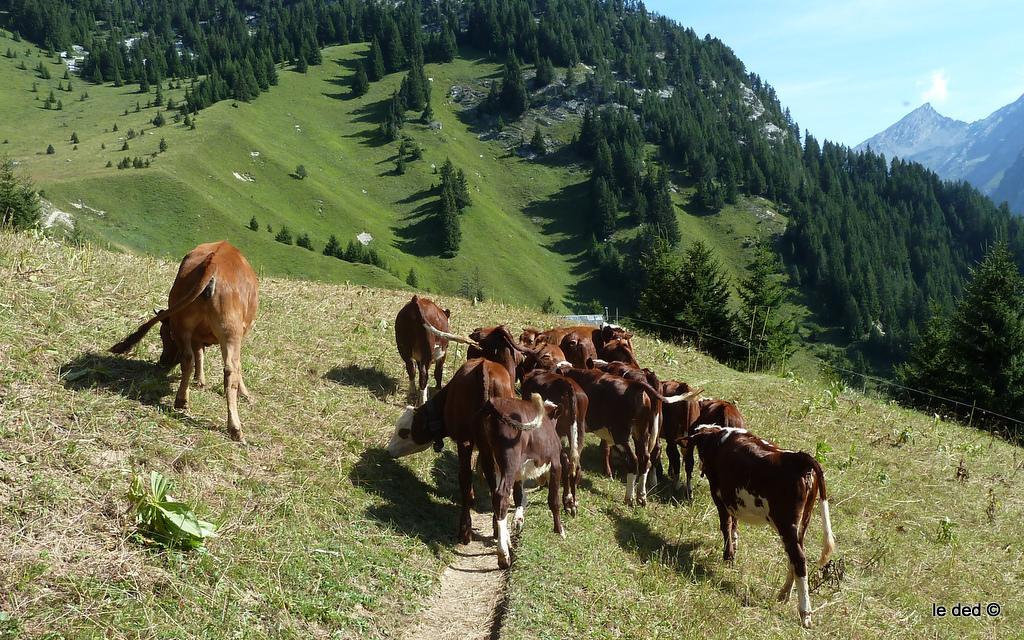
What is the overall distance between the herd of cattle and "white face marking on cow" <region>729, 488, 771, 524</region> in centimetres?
2

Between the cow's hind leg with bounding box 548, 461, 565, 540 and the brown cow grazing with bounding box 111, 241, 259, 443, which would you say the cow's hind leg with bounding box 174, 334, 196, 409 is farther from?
the cow's hind leg with bounding box 548, 461, 565, 540

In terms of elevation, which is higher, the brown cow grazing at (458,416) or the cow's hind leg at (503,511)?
the brown cow grazing at (458,416)

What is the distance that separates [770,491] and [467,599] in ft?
14.3

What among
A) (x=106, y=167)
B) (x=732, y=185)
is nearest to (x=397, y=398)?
(x=106, y=167)

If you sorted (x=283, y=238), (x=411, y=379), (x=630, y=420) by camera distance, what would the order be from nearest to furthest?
(x=630, y=420) < (x=411, y=379) < (x=283, y=238)

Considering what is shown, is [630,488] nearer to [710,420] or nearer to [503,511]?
[710,420]

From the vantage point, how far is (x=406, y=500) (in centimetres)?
994

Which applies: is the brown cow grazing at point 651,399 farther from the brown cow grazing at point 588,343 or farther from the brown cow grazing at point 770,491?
the brown cow grazing at point 588,343

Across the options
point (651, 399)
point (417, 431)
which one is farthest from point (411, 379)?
point (651, 399)

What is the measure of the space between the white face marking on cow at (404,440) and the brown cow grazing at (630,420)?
3.39 meters

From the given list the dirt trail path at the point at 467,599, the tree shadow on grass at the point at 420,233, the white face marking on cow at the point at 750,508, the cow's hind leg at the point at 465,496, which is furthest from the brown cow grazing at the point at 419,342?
the tree shadow on grass at the point at 420,233

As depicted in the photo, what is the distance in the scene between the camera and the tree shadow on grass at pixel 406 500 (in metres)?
9.15

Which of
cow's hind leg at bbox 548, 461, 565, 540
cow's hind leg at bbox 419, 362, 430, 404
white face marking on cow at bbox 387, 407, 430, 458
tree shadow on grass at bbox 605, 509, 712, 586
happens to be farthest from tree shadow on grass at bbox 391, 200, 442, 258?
cow's hind leg at bbox 548, 461, 565, 540

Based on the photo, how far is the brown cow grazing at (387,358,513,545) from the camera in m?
9.84
